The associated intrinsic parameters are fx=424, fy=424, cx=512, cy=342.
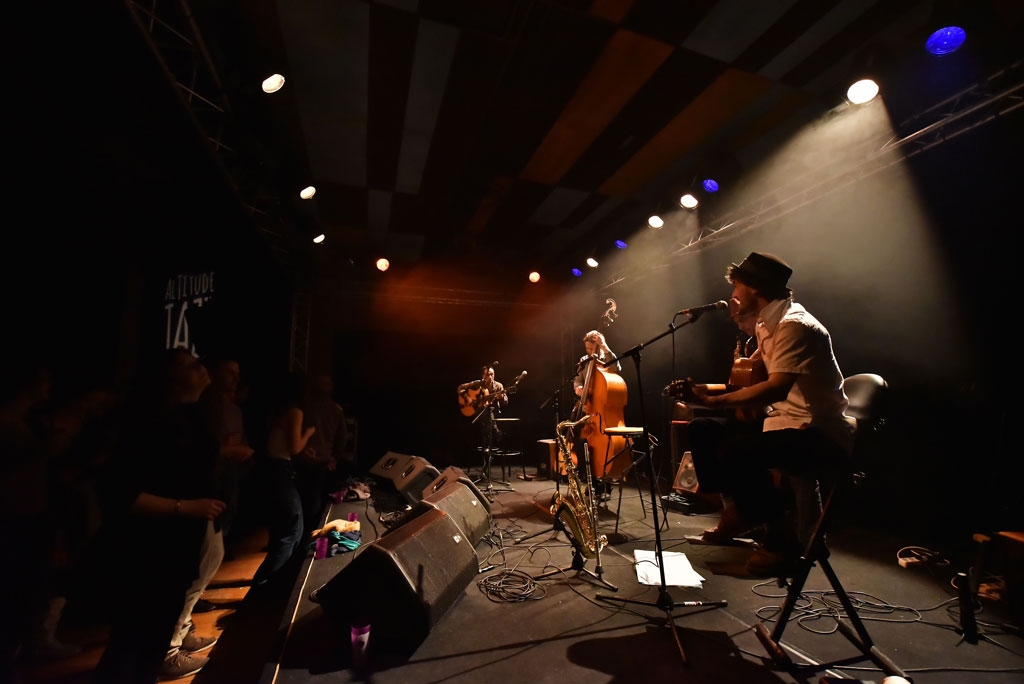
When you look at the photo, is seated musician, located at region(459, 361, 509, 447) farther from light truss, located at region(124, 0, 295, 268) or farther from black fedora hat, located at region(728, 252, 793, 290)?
black fedora hat, located at region(728, 252, 793, 290)

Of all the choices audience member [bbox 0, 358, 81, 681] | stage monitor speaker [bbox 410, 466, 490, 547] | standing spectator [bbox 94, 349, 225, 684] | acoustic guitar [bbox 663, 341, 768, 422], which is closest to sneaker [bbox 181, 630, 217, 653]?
audience member [bbox 0, 358, 81, 681]

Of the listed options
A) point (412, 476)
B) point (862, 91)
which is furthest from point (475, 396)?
point (862, 91)

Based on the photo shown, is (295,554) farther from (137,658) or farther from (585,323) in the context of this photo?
(585,323)

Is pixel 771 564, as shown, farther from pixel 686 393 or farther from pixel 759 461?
pixel 686 393

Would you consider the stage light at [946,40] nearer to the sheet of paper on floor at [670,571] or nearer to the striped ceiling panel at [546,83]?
the striped ceiling panel at [546,83]

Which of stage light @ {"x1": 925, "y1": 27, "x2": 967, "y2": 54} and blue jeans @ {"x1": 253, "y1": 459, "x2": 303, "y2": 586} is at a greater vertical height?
stage light @ {"x1": 925, "y1": 27, "x2": 967, "y2": 54}

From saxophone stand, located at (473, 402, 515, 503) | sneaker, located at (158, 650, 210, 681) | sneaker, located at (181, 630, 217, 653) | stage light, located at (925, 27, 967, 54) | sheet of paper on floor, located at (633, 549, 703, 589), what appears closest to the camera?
sneaker, located at (158, 650, 210, 681)

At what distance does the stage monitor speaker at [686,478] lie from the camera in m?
5.11

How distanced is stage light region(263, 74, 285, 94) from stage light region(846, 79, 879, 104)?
4.82m

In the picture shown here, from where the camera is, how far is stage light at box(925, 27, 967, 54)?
2.93 meters

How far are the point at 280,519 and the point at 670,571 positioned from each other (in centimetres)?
316

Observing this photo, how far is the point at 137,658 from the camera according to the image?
1.76 m

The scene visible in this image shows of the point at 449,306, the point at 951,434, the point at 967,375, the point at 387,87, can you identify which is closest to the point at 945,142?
the point at 967,375

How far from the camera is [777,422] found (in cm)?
236
